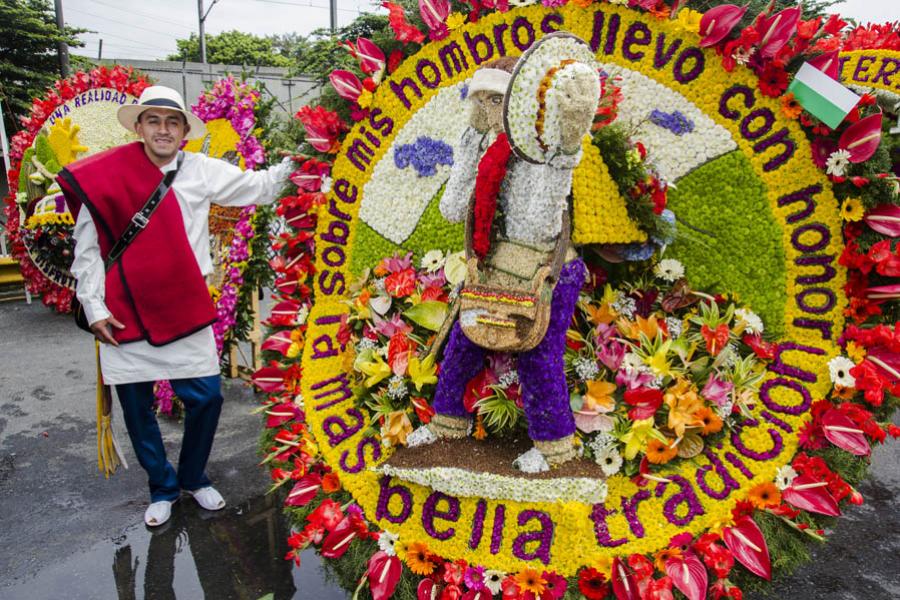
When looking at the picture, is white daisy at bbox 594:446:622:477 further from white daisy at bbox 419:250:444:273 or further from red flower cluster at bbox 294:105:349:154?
red flower cluster at bbox 294:105:349:154

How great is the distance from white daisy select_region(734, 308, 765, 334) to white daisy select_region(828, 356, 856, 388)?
0.33 meters

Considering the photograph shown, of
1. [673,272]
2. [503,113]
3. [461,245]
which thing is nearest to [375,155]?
[461,245]

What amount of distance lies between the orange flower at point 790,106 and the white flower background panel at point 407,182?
4.93 ft

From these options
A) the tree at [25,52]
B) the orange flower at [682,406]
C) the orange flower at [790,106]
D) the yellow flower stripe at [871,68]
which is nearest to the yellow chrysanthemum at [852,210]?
the orange flower at [790,106]

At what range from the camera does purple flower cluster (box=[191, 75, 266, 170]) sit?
170 inches

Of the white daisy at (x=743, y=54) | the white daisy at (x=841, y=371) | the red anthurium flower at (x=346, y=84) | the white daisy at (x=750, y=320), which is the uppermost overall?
the white daisy at (x=743, y=54)

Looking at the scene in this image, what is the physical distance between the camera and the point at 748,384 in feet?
9.25

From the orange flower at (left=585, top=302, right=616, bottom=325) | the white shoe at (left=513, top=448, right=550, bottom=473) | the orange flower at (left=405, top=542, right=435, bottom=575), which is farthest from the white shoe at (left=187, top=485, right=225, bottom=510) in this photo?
the orange flower at (left=585, top=302, right=616, bottom=325)

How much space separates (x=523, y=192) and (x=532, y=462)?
3.48ft

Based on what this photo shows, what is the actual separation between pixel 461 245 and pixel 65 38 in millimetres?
14233

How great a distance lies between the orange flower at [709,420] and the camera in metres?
2.67

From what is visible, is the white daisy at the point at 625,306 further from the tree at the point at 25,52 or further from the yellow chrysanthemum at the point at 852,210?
the tree at the point at 25,52

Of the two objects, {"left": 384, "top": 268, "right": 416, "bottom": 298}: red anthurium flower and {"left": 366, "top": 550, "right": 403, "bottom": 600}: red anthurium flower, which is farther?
{"left": 384, "top": 268, "right": 416, "bottom": 298}: red anthurium flower

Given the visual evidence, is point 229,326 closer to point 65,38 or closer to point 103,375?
point 103,375
